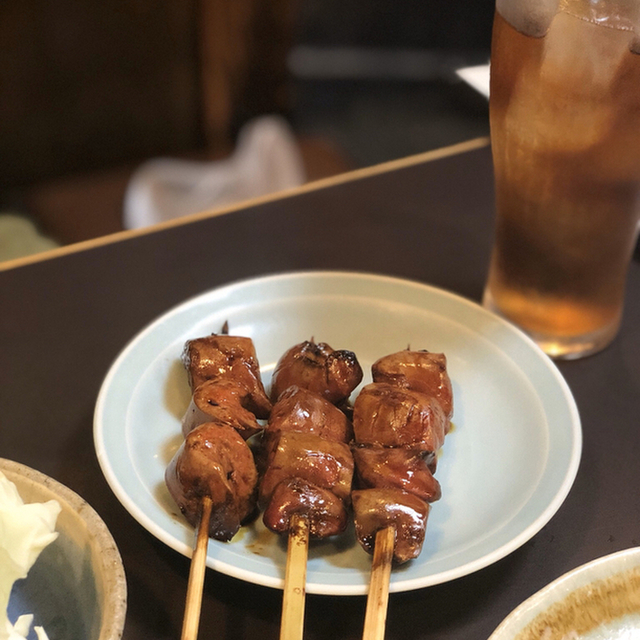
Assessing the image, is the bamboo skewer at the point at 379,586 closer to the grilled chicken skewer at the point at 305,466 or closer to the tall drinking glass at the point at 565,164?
the grilled chicken skewer at the point at 305,466

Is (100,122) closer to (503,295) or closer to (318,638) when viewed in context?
(503,295)

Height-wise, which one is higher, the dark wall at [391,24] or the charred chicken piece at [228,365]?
the charred chicken piece at [228,365]

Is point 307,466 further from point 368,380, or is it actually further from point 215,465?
point 368,380

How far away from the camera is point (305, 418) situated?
4.44 feet

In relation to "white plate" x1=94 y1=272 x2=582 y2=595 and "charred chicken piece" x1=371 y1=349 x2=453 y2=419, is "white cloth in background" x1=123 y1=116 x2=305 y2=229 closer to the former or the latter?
"white plate" x1=94 y1=272 x2=582 y2=595

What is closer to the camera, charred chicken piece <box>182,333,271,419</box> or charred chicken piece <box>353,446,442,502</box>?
charred chicken piece <box>353,446,442,502</box>

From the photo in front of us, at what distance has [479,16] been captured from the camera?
611cm

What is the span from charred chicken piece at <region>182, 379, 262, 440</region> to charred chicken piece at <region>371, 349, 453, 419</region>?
0.93ft

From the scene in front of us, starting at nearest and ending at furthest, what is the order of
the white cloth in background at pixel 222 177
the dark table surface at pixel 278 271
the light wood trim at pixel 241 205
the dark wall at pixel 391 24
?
the dark table surface at pixel 278 271 → the light wood trim at pixel 241 205 → the white cloth in background at pixel 222 177 → the dark wall at pixel 391 24

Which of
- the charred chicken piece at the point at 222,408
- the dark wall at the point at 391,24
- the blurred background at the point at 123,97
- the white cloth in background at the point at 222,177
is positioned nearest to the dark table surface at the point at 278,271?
the charred chicken piece at the point at 222,408

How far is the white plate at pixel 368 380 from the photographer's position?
122cm

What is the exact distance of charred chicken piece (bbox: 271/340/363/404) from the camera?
148 cm

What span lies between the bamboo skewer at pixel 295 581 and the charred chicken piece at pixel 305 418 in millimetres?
179

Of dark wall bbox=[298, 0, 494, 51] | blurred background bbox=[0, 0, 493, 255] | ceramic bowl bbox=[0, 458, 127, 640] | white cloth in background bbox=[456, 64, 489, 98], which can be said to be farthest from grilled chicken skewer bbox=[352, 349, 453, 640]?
dark wall bbox=[298, 0, 494, 51]
